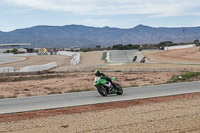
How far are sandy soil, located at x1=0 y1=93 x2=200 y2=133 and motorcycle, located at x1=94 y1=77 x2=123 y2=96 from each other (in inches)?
69.9

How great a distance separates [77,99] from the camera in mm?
13492

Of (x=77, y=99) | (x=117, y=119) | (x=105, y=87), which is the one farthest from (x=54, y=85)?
(x=117, y=119)

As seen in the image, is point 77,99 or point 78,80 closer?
point 77,99

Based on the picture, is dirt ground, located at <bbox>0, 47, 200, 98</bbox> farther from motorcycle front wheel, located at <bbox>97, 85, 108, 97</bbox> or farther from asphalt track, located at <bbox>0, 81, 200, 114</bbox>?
motorcycle front wheel, located at <bbox>97, 85, 108, 97</bbox>

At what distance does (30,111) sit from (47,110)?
595mm

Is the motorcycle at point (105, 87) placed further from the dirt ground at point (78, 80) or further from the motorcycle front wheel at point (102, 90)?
the dirt ground at point (78, 80)

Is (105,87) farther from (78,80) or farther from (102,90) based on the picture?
(78,80)

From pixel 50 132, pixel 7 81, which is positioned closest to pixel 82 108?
pixel 50 132

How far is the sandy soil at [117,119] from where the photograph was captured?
8484 mm

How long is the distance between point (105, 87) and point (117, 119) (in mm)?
4625

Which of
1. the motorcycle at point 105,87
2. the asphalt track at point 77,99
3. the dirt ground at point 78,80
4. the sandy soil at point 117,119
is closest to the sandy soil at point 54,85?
the dirt ground at point 78,80

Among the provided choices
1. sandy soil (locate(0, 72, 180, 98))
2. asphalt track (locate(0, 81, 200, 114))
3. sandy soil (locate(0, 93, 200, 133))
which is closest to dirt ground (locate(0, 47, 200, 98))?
sandy soil (locate(0, 72, 180, 98))

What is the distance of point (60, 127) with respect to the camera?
880 cm

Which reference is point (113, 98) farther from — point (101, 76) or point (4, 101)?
point (4, 101)
